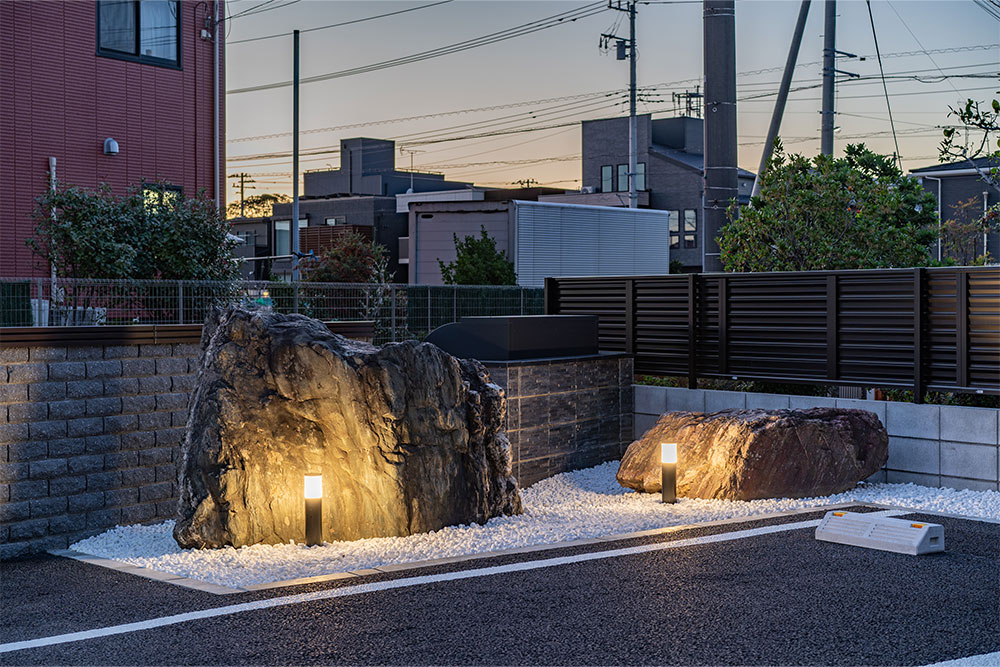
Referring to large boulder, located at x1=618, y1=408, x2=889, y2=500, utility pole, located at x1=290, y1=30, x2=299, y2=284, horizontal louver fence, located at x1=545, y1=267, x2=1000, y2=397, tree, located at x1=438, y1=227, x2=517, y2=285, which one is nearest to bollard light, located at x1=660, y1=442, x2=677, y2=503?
large boulder, located at x1=618, y1=408, x2=889, y2=500

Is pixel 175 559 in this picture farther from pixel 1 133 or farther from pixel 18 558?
pixel 1 133

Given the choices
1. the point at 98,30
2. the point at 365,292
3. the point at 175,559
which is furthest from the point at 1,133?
the point at 175,559

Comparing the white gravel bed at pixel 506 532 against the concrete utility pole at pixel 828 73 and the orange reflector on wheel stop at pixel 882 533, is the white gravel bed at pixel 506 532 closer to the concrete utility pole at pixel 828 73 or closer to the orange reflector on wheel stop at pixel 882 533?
the orange reflector on wheel stop at pixel 882 533

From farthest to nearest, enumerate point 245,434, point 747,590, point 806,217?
point 806,217
point 245,434
point 747,590

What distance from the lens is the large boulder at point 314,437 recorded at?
8695 mm

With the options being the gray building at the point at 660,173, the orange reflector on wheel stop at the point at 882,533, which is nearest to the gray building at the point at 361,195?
the gray building at the point at 660,173

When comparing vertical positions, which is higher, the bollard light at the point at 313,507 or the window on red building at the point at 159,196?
the window on red building at the point at 159,196

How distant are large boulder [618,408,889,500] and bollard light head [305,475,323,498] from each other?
4.00m

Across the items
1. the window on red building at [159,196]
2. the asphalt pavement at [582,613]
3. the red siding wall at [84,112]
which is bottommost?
the asphalt pavement at [582,613]

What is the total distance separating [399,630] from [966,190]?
3970 centimetres

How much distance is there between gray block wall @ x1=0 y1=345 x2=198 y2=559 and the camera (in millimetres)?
9109

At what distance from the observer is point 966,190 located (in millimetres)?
40625

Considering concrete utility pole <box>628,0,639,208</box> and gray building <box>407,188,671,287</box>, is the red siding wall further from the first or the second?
concrete utility pole <box>628,0,639,208</box>

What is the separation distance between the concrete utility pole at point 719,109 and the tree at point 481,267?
12882mm
